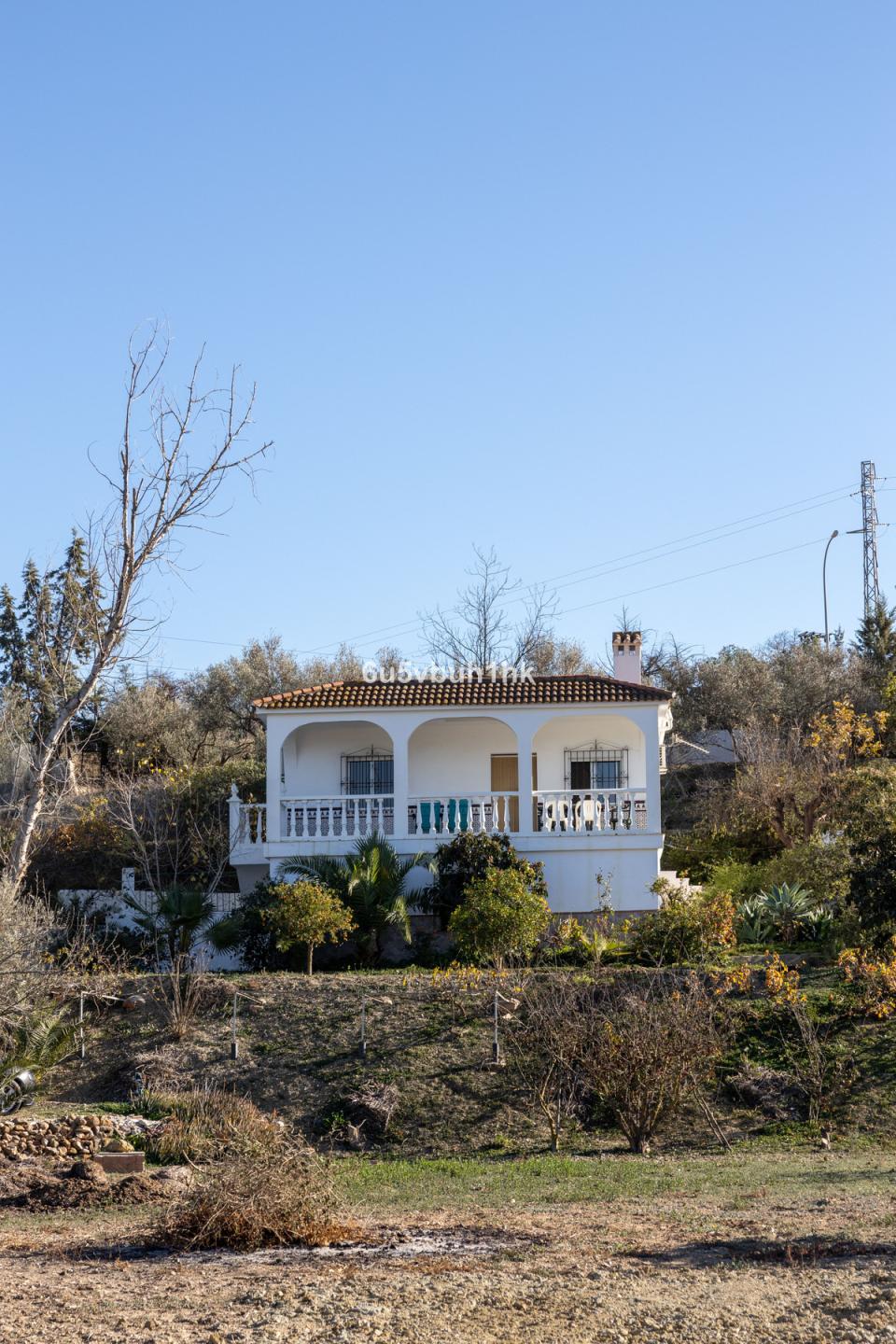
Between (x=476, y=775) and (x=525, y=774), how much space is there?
2.93 m

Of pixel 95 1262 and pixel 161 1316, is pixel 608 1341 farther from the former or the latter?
pixel 95 1262

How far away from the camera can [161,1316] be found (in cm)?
808

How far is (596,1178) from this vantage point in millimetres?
13586

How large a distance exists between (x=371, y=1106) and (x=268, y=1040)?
2.79m

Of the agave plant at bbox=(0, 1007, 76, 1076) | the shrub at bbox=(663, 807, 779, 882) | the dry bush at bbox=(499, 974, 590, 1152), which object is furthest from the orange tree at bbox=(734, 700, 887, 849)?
the agave plant at bbox=(0, 1007, 76, 1076)

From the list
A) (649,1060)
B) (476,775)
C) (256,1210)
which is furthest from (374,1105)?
(476,775)

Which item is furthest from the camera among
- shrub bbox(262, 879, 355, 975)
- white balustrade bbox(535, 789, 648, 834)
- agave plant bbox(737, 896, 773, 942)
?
white balustrade bbox(535, 789, 648, 834)

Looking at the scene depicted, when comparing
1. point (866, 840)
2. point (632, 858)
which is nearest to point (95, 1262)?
point (866, 840)

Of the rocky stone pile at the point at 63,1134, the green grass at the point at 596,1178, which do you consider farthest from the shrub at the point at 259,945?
the green grass at the point at 596,1178

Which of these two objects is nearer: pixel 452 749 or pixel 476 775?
pixel 476 775

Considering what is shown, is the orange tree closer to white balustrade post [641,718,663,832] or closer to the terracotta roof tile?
white balustrade post [641,718,663,832]

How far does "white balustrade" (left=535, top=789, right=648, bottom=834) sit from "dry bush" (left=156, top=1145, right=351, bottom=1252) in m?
15.9

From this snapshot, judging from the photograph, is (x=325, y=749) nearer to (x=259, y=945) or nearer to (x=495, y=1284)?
(x=259, y=945)

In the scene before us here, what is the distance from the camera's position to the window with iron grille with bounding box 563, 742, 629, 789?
29.2m
